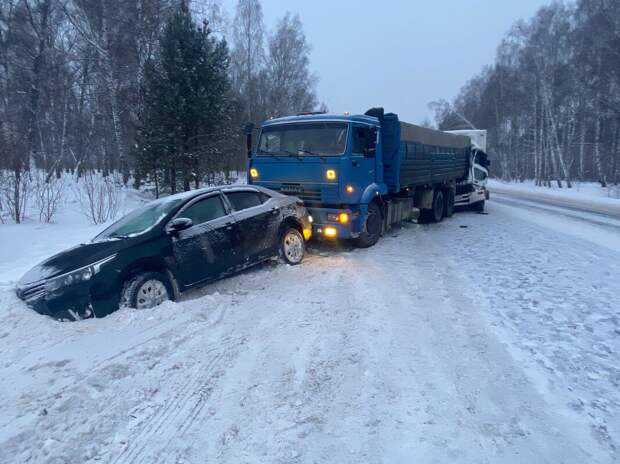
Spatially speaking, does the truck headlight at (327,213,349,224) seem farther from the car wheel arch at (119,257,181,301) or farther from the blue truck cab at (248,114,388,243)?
the car wheel arch at (119,257,181,301)

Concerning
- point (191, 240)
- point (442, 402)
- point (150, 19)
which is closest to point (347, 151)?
point (191, 240)

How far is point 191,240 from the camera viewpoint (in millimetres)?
5574

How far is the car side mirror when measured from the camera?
17.6 feet

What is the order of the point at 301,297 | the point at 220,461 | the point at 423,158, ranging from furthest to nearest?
the point at 423,158
the point at 301,297
the point at 220,461

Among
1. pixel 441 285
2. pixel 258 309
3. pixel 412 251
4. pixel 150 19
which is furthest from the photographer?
pixel 150 19

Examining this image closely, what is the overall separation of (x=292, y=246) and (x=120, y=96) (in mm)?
17515

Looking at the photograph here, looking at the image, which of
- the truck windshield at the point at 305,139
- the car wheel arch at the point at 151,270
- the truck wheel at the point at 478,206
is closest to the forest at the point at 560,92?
the truck wheel at the point at 478,206

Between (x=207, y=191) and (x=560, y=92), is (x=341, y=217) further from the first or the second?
(x=560, y=92)

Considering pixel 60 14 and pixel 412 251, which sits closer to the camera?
pixel 412 251

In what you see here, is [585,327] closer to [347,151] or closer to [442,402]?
[442,402]

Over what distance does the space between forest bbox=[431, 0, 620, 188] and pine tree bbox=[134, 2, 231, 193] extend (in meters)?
25.5

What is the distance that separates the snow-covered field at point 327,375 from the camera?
109 inches

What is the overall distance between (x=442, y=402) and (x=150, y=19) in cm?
2291

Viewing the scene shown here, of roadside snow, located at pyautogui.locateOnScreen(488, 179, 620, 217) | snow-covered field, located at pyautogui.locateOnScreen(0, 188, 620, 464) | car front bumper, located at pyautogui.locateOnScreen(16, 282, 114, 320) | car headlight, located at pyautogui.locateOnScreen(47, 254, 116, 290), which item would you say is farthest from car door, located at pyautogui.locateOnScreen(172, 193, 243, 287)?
roadside snow, located at pyautogui.locateOnScreen(488, 179, 620, 217)
